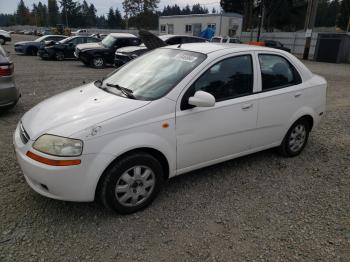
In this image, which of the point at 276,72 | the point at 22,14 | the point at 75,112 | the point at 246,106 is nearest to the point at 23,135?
the point at 75,112

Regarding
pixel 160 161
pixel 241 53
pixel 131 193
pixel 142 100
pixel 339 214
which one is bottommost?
pixel 339 214

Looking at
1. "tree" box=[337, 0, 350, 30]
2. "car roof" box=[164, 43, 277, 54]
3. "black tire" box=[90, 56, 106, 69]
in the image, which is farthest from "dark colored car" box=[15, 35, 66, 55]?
"tree" box=[337, 0, 350, 30]

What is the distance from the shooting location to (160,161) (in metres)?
3.27

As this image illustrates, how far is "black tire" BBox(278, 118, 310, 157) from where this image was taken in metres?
4.47

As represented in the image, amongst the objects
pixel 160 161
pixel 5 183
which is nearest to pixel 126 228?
pixel 160 161

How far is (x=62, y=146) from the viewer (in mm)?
2678

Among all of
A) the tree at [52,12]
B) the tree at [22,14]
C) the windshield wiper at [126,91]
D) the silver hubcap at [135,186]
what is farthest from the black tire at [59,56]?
the tree at [22,14]

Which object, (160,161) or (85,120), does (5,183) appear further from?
(160,161)

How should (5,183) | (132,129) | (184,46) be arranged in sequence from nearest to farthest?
(132,129) → (5,183) → (184,46)

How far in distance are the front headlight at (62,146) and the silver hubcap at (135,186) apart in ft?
1.73

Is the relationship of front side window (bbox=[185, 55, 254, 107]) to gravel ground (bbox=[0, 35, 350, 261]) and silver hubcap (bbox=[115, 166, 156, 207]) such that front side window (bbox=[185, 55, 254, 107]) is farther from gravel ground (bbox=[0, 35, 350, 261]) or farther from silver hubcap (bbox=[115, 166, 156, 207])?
gravel ground (bbox=[0, 35, 350, 261])

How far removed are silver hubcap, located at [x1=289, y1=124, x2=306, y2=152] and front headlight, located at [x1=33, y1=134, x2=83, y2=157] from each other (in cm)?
314

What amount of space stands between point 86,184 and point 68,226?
0.52 metres

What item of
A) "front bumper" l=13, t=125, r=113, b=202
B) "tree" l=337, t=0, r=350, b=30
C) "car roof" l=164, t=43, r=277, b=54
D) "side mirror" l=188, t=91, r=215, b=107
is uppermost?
"tree" l=337, t=0, r=350, b=30
